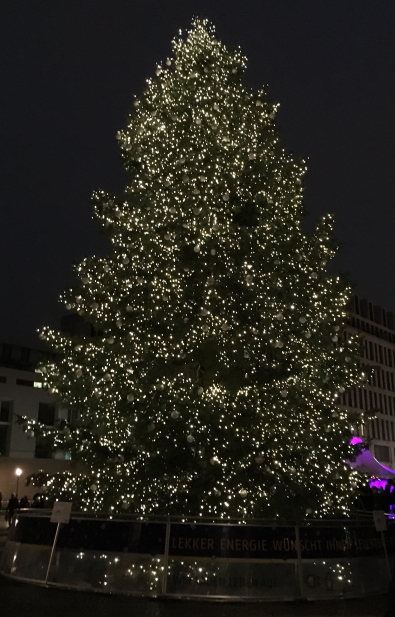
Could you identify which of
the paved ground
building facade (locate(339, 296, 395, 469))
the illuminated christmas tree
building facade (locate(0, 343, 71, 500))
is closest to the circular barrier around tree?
the paved ground

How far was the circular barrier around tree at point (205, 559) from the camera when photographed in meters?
9.44

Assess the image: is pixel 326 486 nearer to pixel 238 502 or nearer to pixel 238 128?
pixel 238 502

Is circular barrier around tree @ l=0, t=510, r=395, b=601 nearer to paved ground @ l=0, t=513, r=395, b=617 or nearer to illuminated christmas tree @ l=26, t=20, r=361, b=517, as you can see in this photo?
paved ground @ l=0, t=513, r=395, b=617

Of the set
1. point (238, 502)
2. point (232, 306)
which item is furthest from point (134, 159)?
point (238, 502)

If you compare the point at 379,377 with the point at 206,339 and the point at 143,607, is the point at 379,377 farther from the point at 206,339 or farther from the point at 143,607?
the point at 143,607

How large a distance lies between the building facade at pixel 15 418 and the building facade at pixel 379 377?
3956 centimetres

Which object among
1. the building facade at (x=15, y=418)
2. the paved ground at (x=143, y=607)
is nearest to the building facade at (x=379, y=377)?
the building facade at (x=15, y=418)

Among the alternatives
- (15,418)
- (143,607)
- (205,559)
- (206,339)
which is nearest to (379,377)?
(15,418)

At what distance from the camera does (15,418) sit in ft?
143

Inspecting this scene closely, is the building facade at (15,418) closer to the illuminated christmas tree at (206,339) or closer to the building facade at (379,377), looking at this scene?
the illuminated christmas tree at (206,339)

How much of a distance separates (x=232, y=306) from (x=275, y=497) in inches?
158

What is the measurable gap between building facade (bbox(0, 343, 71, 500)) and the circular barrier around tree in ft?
110

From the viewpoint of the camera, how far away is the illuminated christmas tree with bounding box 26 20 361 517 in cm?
1220

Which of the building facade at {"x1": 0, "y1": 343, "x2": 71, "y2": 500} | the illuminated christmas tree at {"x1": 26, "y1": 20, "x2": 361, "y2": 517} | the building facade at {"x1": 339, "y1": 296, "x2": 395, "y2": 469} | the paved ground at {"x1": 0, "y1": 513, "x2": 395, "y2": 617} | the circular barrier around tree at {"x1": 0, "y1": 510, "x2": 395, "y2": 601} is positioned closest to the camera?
the paved ground at {"x1": 0, "y1": 513, "x2": 395, "y2": 617}
